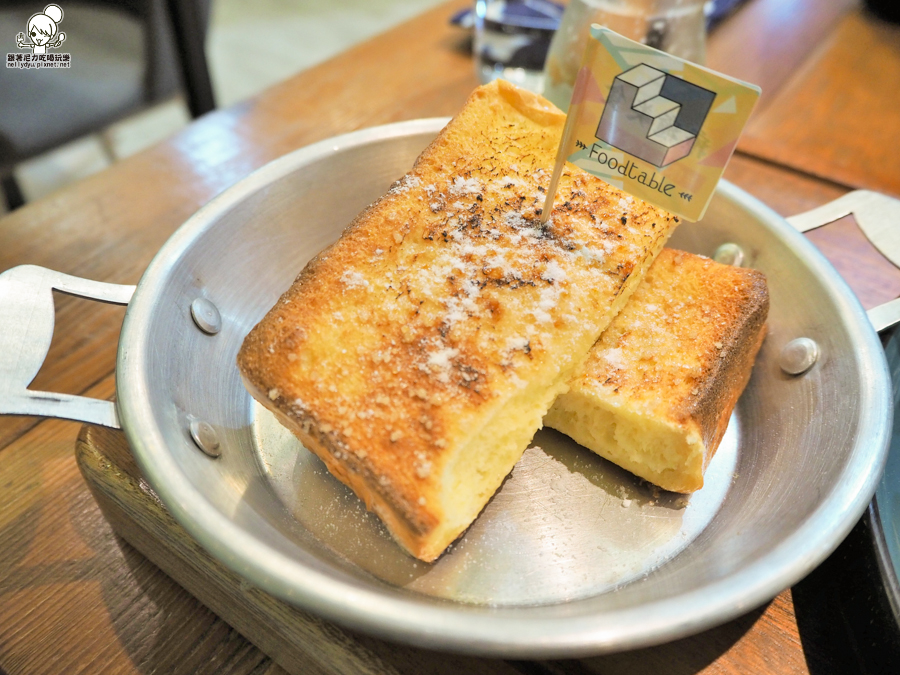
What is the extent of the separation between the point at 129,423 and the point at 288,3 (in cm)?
365

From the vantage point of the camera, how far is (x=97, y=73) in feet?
5.64

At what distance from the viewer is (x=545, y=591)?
27.3 inches

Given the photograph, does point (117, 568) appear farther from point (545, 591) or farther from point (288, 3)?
point (288, 3)

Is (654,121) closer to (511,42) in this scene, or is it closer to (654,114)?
(654,114)

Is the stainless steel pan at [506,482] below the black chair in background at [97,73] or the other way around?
the other way around

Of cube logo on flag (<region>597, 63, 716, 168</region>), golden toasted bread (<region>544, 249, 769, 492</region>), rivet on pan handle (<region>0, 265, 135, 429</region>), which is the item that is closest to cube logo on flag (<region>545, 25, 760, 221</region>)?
cube logo on flag (<region>597, 63, 716, 168</region>)

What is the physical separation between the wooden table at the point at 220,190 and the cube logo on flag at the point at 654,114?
531mm

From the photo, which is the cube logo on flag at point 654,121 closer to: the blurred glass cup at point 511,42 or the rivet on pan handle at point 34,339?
the rivet on pan handle at point 34,339

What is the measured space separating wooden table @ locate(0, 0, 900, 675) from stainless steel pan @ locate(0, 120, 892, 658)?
10 centimetres

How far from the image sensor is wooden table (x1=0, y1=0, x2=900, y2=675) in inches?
26.7

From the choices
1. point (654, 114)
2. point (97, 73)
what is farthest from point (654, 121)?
point (97, 73)

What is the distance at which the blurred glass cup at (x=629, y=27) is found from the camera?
1110 mm

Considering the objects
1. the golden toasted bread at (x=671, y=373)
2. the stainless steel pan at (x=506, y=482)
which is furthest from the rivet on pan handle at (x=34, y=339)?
the golden toasted bread at (x=671, y=373)

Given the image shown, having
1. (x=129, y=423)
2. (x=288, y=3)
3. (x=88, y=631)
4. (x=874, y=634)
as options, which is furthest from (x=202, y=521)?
(x=288, y=3)
